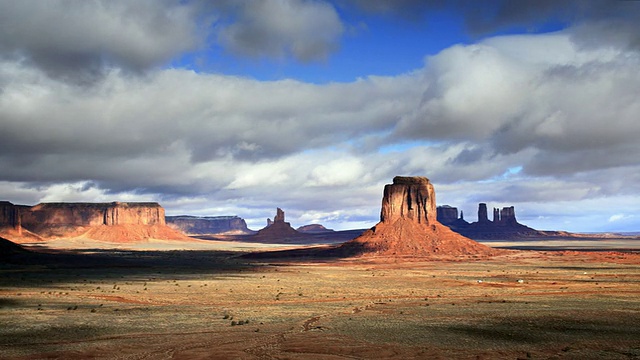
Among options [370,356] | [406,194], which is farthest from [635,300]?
[406,194]

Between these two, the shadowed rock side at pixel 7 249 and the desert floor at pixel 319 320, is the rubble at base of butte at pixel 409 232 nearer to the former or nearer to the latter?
the desert floor at pixel 319 320

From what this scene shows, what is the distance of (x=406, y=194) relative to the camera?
135750mm

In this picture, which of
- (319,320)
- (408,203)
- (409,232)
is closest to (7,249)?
(409,232)

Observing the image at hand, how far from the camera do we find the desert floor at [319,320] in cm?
2472

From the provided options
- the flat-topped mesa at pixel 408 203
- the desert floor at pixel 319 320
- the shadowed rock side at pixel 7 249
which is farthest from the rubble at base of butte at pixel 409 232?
the shadowed rock side at pixel 7 249

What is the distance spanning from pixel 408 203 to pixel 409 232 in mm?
8435

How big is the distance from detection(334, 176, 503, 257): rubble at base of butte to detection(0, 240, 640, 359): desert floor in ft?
206

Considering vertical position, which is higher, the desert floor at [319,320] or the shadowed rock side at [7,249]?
the shadowed rock side at [7,249]

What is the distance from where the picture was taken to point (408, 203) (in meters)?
136

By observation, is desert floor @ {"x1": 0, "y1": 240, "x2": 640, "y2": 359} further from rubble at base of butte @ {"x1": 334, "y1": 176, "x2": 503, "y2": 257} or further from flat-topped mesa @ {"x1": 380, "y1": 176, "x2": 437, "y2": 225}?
flat-topped mesa @ {"x1": 380, "y1": 176, "x2": 437, "y2": 225}

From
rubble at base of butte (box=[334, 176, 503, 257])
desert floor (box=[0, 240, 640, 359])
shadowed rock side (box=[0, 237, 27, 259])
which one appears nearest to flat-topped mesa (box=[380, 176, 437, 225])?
rubble at base of butte (box=[334, 176, 503, 257])

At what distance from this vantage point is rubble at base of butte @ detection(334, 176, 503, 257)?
410 ft

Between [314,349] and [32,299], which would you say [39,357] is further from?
[32,299]

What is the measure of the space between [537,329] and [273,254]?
112 metres
